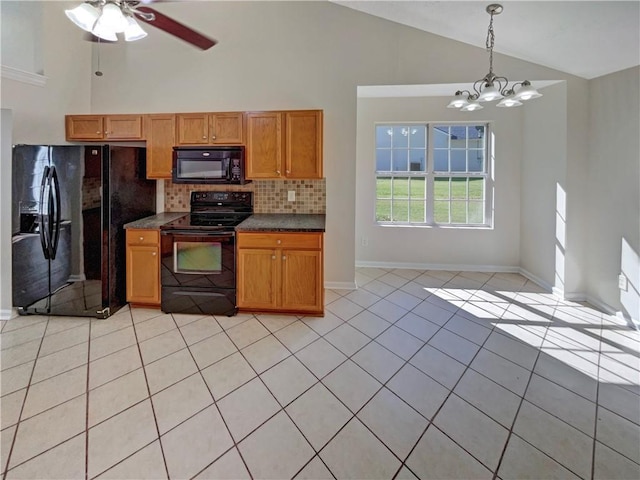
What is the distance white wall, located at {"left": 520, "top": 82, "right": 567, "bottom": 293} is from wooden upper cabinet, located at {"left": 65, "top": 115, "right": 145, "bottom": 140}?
456cm

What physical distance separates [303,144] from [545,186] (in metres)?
2.93

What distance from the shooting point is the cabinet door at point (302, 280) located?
3.09m

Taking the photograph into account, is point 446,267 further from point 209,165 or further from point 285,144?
point 209,165

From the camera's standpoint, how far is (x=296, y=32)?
3.74 meters

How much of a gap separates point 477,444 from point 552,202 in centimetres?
324

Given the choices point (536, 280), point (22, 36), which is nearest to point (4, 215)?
point (22, 36)

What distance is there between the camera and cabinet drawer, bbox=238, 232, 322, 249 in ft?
10.1

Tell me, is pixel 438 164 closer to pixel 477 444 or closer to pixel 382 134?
pixel 382 134

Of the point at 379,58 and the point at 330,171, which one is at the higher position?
the point at 379,58

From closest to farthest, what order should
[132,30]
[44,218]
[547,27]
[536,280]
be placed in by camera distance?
1. [132,30]
2. [547,27]
3. [44,218]
4. [536,280]

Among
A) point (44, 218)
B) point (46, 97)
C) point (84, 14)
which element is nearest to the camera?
point (84, 14)

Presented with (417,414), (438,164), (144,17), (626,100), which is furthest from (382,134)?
(417,414)

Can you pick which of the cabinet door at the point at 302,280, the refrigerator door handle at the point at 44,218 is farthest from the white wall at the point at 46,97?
the cabinet door at the point at 302,280

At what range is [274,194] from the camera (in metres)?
3.88
